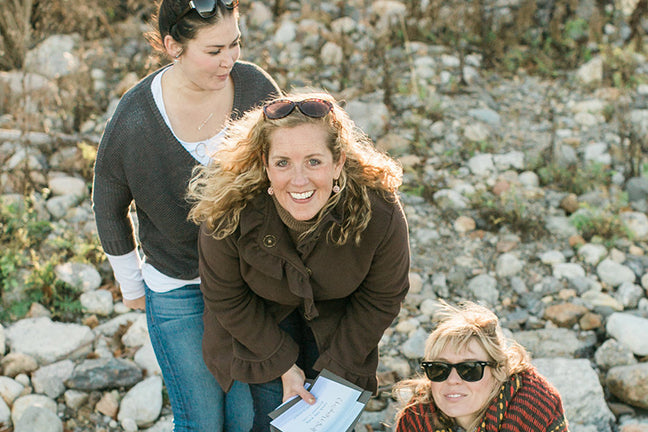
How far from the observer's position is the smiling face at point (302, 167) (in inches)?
103

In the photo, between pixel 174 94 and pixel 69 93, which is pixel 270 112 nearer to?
pixel 174 94

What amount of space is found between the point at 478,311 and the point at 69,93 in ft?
14.4

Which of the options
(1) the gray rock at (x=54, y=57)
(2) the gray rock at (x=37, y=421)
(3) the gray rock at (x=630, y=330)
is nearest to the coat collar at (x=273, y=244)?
(2) the gray rock at (x=37, y=421)

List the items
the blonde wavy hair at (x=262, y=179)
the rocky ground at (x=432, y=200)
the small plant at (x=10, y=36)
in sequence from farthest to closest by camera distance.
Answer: the small plant at (x=10, y=36)
the rocky ground at (x=432, y=200)
the blonde wavy hair at (x=262, y=179)

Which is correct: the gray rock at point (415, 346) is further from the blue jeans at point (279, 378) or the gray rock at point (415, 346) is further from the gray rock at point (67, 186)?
the gray rock at point (67, 186)

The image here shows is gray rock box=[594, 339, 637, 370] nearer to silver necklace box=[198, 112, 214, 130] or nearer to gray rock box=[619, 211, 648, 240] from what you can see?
gray rock box=[619, 211, 648, 240]

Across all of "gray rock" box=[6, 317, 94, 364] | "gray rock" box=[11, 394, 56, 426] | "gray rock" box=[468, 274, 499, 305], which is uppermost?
"gray rock" box=[6, 317, 94, 364]

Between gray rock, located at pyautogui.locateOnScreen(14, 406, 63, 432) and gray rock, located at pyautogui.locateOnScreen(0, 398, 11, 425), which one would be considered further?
gray rock, located at pyautogui.locateOnScreen(0, 398, 11, 425)

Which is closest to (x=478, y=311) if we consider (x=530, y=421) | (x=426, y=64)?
(x=530, y=421)

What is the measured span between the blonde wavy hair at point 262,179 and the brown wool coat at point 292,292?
45mm

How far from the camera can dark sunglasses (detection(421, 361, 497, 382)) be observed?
2.86 metres

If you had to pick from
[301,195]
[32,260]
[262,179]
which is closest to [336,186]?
[301,195]

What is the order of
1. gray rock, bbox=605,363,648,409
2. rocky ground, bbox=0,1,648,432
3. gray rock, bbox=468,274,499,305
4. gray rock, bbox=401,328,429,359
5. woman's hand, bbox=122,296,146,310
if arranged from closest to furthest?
woman's hand, bbox=122,296,146,310, gray rock, bbox=605,363,648,409, rocky ground, bbox=0,1,648,432, gray rock, bbox=401,328,429,359, gray rock, bbox=468,274,499,305

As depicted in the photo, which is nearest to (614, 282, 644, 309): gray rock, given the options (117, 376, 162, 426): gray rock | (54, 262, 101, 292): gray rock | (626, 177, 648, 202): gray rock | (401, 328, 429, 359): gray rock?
(626, 177, 648, 202): gray rock
